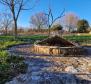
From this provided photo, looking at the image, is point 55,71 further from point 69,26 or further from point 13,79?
point 69,26

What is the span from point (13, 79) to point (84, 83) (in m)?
1.72

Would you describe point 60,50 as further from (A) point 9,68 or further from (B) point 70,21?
(B) point 70,21

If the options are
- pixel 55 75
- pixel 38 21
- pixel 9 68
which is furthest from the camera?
pixel 38 21

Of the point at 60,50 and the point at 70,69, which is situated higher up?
the point at 60,50

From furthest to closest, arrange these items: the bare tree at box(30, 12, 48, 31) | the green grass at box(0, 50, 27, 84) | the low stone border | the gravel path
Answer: the bare tree at box(30, 12, 48, 31), the low stone border, the green grass at box(0, 50, 27, 84), the gravel path

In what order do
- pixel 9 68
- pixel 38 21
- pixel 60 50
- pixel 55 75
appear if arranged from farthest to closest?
pixel 38 21, pixel 60 50, pixel 9 68, pixel 55 75

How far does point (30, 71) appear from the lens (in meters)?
6.95

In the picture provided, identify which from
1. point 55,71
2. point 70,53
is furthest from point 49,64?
point 70,53

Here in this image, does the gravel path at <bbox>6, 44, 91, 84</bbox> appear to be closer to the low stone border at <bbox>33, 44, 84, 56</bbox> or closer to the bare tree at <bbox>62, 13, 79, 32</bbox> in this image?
the low stone border at <bbox>33, 44, 84, 56</bbox>

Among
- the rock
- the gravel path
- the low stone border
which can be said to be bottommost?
the gravel path

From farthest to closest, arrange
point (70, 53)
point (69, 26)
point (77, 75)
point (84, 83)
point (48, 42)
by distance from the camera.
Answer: point (69, 26), point (48, 42), point (70, 53), point (77, 75), point (84, 83)

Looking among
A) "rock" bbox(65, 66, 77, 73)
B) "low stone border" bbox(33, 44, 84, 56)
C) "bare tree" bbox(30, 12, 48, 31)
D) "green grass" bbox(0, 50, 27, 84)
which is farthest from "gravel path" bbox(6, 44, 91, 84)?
"bare tree" bbox(30, 12, 48, 31)

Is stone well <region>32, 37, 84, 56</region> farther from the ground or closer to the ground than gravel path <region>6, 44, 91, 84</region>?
farther from the ground

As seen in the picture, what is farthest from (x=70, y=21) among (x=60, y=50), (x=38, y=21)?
(x=60, y=50)
